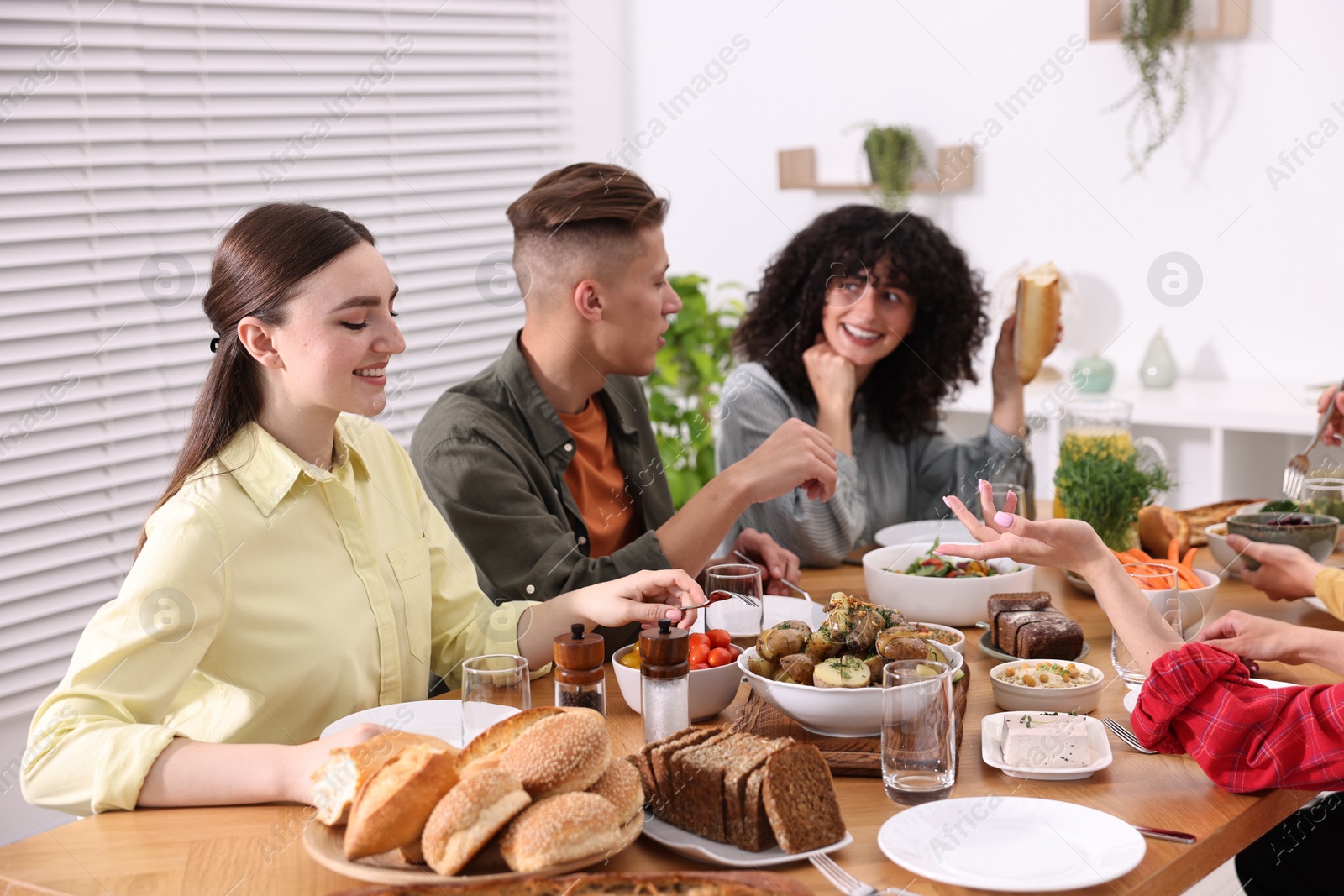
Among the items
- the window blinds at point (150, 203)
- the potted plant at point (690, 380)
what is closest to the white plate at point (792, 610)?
the window blinds at point (150, 203)

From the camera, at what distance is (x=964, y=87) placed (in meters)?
4.27

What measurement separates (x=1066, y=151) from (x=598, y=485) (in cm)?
253

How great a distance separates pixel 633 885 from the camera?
1073mm

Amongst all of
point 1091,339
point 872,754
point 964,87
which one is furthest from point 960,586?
point 964,87

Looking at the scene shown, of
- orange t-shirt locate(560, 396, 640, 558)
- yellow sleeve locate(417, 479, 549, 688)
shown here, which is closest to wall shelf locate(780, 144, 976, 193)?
orange t-shirt locate(560, 396, 640, 558)

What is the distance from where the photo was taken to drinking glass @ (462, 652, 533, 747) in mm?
1374

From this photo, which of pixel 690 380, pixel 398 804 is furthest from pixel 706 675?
pixel 690 380

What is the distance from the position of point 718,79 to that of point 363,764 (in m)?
4.20

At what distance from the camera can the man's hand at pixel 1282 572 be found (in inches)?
78.2

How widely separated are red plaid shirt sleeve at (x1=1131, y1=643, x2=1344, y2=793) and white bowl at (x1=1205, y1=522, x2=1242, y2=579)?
886 millimetres

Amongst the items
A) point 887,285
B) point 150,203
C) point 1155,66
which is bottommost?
point 887,285

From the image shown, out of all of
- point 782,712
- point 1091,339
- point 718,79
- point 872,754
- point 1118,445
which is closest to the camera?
point 872,754

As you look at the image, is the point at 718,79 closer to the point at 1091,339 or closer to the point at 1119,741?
the point at 1091,339

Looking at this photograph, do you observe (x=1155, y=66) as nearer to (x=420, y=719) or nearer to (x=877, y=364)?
(x=877, y=364)
